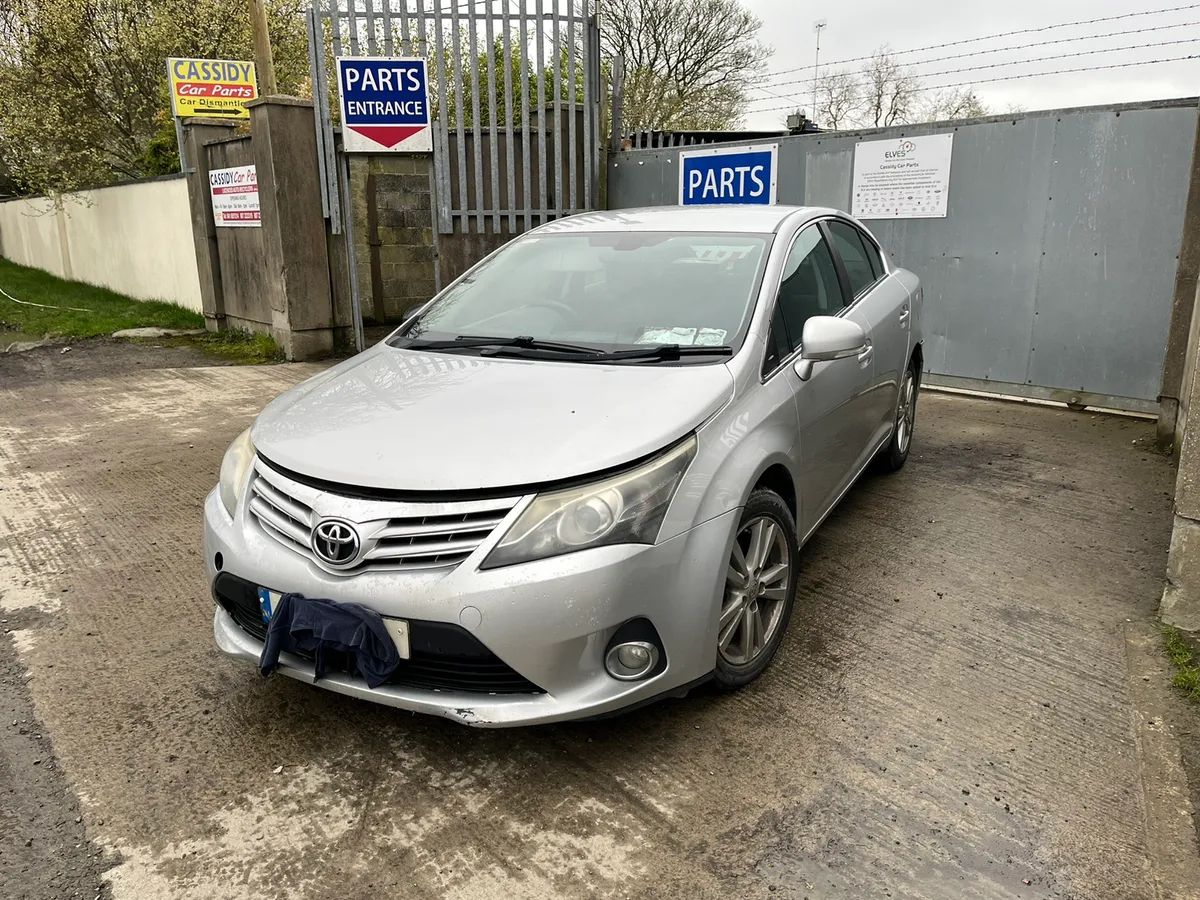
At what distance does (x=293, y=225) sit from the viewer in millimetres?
9016

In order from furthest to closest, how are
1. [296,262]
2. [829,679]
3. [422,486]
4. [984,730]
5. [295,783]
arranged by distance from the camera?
[296,262]
[829,679]
[984,730]
[295,783]
[422,486]

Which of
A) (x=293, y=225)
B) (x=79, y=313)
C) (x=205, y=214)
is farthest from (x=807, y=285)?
(x=79, y=313)

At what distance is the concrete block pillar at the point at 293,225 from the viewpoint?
28.9 ft

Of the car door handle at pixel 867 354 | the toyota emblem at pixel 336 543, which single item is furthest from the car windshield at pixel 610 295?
the toyota emblem at pixel 336 543

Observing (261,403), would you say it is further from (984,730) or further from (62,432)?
(984,730)

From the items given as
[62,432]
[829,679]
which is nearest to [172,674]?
[829,679]

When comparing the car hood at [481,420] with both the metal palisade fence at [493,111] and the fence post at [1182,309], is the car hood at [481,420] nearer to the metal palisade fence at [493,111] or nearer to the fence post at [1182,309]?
the fence post at [1182,309]

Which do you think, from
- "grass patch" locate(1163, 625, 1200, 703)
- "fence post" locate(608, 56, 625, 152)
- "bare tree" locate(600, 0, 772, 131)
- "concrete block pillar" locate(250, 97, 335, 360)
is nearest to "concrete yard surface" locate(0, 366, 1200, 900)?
"grass patch" locate(1163, 625, 1200, 703)

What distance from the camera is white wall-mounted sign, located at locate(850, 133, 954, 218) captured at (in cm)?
750

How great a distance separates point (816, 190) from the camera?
8.22 m

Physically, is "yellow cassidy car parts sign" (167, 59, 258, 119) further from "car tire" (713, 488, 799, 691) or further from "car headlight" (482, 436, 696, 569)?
"car headlight" (482, 436, 696, 569)

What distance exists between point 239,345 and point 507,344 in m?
7.91

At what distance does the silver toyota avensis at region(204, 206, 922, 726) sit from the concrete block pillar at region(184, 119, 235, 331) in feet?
26.7

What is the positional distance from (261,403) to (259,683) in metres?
A: 4.77
